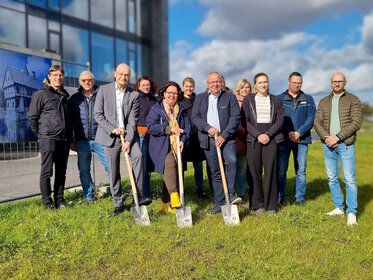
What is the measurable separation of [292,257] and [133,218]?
218 cm

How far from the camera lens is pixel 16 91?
601 centimetres

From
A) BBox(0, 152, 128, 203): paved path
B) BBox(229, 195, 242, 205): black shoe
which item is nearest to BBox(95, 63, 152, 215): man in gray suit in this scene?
BBox(0, 152, 128, 203): paved path

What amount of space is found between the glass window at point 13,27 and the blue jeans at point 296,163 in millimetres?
13394

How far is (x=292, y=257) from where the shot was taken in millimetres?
3893

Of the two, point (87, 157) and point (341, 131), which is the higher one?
point (341, 131)

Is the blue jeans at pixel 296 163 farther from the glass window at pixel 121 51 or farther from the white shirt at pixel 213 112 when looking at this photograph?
the glass window at pixel 121 51

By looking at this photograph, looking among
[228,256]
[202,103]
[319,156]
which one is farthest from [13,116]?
[319,156]

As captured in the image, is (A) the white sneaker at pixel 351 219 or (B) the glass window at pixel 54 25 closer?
(A) the white sneaker at pixel 351 219

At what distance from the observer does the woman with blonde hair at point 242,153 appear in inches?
235

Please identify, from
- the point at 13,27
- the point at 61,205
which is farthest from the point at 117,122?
the point at 13,27

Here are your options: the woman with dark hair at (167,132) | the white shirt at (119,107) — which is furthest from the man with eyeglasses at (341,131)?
the white shirt at (119,107)

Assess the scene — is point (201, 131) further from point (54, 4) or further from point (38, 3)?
point (54, 4)

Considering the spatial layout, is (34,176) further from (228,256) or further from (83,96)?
(228,256)

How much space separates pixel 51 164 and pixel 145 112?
165cm
